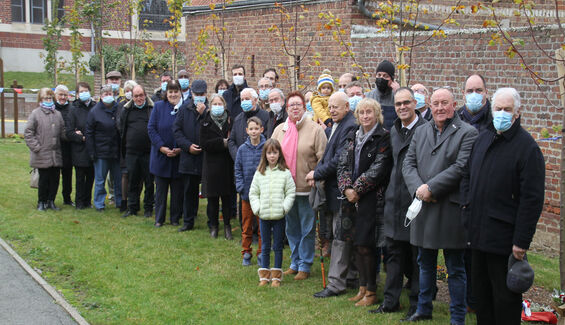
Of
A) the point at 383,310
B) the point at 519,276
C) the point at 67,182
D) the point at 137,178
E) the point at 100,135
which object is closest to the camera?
the point at 519,276

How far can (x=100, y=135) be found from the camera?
13.0m

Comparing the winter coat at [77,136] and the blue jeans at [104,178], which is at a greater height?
the winter coat at [77,136]

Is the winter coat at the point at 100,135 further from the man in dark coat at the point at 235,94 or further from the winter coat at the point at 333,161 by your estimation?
the winter coat at the point at 333,161

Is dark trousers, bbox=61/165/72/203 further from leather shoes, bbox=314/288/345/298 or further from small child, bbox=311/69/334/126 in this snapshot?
leather shoes, bbox=314/288/345/298

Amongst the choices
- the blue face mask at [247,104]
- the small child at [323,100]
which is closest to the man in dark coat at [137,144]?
the blue face mask at [247,104]

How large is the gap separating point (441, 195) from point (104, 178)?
8208mm

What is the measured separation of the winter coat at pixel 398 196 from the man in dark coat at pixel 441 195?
28 cm

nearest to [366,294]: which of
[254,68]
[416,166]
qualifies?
[416,166]

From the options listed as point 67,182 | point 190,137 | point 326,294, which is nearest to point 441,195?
point 326,294

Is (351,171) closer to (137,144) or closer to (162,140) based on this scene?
(162,140)

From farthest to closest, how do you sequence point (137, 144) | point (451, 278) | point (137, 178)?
point (137, 178) → point (137, 144) → point (451, 278)

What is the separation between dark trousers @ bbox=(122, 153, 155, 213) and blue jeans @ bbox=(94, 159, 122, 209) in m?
0.61

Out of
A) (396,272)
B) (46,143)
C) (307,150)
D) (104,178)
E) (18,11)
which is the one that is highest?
(18,11)

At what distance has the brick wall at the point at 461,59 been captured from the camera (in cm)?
1043
